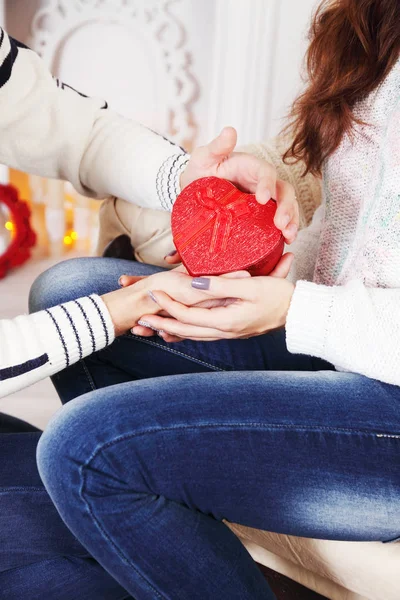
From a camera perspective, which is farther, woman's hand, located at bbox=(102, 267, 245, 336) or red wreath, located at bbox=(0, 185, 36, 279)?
red wreath, located at bbox=(0, 185, 36, 279)

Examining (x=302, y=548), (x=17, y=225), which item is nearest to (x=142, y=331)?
(x=302, y=548)

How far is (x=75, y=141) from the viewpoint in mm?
1182

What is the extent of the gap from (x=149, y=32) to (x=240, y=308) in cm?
199

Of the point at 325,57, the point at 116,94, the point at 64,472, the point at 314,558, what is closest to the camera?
the point at 64,472

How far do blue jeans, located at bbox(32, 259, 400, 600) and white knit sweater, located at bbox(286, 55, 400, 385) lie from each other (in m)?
0.06

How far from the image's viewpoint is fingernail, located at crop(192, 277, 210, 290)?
808 millimetres

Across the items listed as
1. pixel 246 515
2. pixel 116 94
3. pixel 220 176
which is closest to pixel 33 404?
pixel 220 176

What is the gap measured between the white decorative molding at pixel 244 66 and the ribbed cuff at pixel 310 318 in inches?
60.1

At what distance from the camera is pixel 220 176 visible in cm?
99

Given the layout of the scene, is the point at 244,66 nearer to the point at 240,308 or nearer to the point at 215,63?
the point at 215,63

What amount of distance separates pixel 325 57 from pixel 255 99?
121 centimetres

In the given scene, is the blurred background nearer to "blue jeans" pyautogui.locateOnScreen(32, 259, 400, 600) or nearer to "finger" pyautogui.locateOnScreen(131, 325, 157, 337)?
"finger" pyautogui.locateOnScreen(131, 325, 157, 337)

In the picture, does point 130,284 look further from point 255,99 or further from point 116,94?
point 116,94

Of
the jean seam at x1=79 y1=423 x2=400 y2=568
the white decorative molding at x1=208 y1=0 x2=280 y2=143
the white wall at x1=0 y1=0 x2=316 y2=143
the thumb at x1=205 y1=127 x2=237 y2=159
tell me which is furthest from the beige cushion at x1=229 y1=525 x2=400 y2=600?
the white decorative molding at x1=208 y1=0 x2=280 y2=143
